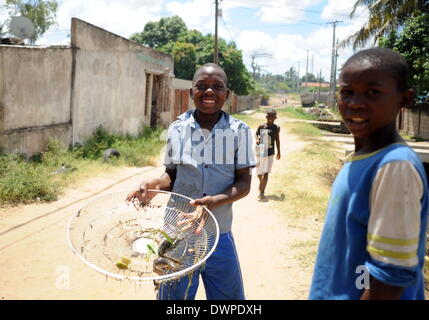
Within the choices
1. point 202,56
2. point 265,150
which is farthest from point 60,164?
point 202,56

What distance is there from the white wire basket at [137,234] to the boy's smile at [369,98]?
76cm

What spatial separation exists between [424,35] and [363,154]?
13.8 meters

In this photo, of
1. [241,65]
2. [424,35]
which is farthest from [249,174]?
[241,65]

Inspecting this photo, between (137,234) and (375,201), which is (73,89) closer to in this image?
(137,234)

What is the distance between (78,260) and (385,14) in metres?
14.5

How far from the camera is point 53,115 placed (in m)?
8.39

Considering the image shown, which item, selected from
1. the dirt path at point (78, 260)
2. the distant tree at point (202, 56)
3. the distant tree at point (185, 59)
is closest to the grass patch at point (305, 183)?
the dirt path at point (78, 260)

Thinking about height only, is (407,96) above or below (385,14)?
below

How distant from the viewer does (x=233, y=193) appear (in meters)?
2.03

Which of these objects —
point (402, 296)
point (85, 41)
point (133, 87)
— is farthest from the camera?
point (133, 87)

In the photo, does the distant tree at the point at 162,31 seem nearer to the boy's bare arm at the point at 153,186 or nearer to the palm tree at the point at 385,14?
the palm tree at the point at 385,14

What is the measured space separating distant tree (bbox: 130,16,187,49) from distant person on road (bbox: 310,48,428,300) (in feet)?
123

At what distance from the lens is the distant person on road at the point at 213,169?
6.61ft
